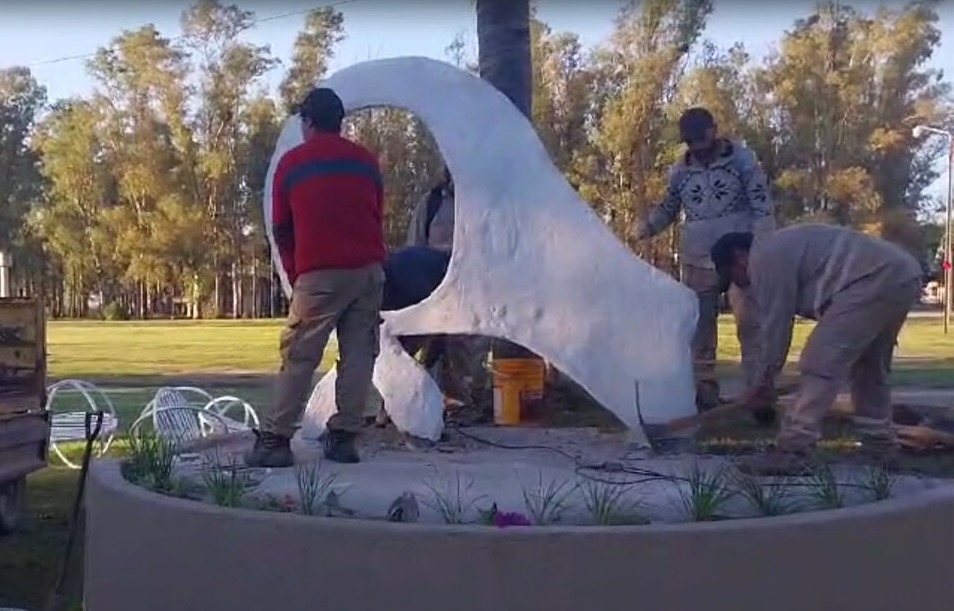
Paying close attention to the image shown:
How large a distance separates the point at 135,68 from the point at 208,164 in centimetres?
546

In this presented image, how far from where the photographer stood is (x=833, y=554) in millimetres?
4820

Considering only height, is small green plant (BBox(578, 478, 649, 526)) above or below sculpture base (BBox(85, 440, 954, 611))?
above

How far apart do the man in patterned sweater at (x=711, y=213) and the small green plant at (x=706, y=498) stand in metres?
2.98

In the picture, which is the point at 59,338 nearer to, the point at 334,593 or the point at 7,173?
the point at 7,173

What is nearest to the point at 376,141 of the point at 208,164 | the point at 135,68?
the point at 208,164

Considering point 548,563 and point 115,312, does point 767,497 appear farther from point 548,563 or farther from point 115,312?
point 115,312

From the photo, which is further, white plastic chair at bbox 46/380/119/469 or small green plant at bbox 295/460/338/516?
white plastic chair at bbox 46/380/119/469

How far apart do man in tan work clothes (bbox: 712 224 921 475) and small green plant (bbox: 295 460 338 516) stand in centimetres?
181

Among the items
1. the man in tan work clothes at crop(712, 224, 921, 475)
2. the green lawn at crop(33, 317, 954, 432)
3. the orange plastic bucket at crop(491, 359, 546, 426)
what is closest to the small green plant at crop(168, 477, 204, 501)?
the man in tan work clothes at crop(712, 224, 921, 475)

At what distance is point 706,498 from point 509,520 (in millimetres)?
702

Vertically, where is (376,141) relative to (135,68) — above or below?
below

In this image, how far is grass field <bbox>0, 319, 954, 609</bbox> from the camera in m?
8.34

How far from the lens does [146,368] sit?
24609mm

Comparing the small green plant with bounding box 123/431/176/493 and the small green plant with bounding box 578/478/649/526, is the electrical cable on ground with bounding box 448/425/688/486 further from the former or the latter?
the small green plant with bounding box 123/431/176/493
